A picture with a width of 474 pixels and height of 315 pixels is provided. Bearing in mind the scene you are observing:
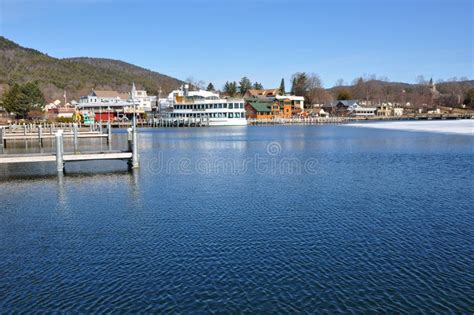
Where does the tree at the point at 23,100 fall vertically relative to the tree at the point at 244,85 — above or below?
below

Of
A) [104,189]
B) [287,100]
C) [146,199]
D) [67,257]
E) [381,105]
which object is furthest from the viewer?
[381,105]

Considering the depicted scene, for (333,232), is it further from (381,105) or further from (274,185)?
(381,105)

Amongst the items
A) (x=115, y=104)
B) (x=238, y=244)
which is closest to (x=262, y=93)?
(x=115, y=104)

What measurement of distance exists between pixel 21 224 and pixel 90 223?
2.63 metres

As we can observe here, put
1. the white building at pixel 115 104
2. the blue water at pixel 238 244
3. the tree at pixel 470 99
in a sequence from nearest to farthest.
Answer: the blue water at pixel 238 244, the white building at pixel 115 104, the tree at pixel 470 99

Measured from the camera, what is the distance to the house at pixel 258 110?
13100cm

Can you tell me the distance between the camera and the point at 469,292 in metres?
10.6

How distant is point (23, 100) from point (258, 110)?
6378 centimetres

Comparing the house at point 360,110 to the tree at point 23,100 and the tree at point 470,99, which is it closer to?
the tree at point 470,99

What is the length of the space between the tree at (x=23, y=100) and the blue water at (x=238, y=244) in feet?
240

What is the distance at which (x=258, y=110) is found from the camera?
131 meters

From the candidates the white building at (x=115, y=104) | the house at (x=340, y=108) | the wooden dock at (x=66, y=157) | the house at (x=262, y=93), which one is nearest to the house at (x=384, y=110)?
the house at (x=340, y=108)

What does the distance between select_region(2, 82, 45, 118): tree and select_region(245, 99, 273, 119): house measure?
5896 cm

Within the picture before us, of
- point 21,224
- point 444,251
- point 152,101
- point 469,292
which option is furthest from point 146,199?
point 152,101
